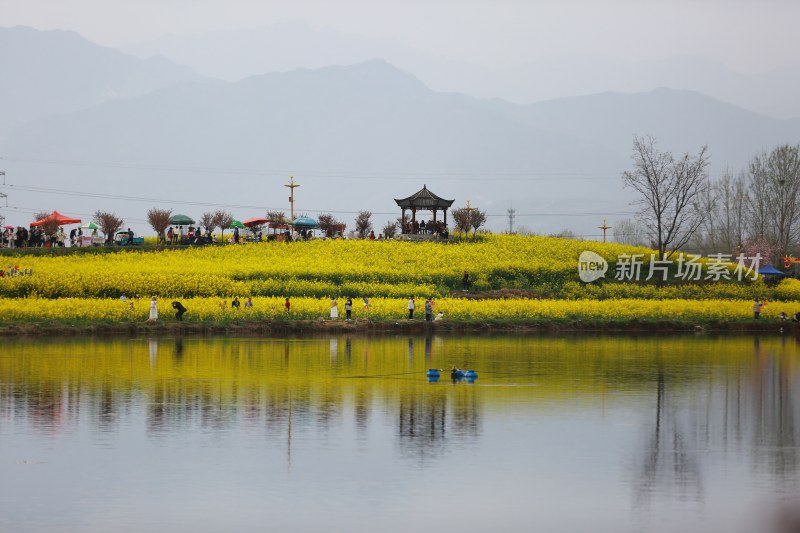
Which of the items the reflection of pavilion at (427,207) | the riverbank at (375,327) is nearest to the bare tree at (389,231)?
the reflection of pavilion at (427,207)

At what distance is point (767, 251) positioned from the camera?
9288 cm

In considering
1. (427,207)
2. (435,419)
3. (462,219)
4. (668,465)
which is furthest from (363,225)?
(668,465)

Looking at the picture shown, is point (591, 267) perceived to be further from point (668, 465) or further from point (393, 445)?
point (668, 465)

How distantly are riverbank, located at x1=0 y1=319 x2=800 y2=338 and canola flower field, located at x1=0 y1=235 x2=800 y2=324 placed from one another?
22.1 inches

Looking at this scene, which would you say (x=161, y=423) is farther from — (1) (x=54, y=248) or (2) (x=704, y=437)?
(1) (x=54, y=248)

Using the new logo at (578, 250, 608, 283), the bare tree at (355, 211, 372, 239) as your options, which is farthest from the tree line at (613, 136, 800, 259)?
the bare tree at (355, 211, 372, 239)

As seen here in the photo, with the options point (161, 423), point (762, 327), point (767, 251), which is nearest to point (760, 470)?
point (161, 423)

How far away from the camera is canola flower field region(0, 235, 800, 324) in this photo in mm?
50969

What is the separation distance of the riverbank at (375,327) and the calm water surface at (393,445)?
11102 mm

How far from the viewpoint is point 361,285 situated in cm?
5928

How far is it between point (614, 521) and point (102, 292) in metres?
43.7

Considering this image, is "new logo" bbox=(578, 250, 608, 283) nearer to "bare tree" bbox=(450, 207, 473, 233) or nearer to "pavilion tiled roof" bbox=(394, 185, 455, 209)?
"pavilion tiled roof" bbox=(394, 185, 455, 209)

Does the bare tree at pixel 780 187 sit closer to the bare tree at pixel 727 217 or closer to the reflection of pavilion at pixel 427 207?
the bare tree at pixel 727 217

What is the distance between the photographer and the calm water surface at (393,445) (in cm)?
1584
